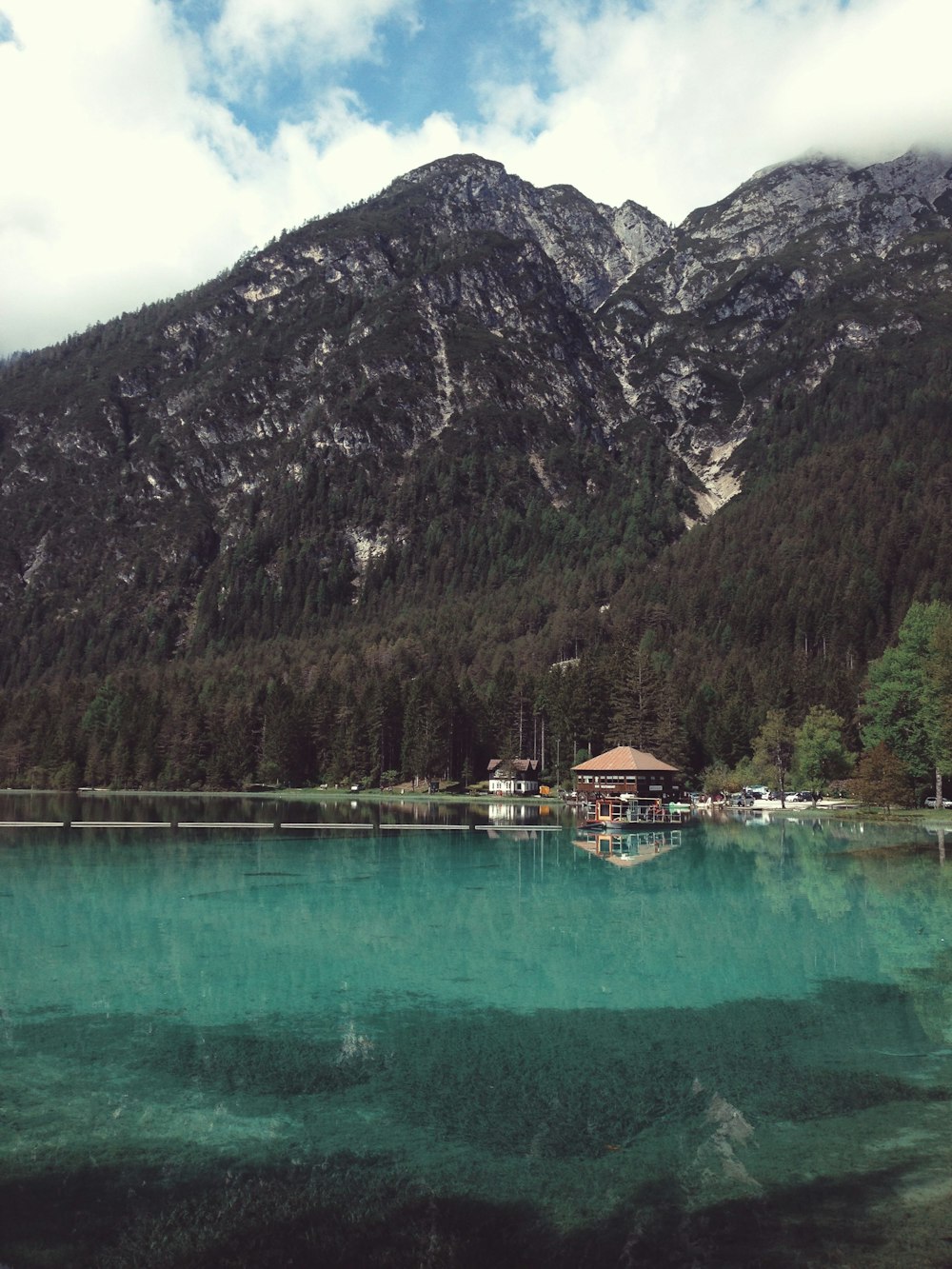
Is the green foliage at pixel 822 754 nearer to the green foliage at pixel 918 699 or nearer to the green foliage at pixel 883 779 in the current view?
the green foliage at pixel 918 699

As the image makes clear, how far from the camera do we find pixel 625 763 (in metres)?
98.1

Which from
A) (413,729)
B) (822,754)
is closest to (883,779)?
(822,754)

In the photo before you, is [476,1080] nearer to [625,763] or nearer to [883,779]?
[883,779]

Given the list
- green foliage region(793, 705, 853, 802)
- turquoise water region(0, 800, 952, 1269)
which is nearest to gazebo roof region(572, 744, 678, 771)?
green foliage region(793, 705, 853, 802)

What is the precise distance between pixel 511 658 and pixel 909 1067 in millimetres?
153974

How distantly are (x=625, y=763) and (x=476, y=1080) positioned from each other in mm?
82732

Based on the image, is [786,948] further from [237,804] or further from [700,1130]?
[237,804]

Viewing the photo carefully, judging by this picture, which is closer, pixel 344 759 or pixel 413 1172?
pixel 413 1172

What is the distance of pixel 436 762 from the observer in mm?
131125

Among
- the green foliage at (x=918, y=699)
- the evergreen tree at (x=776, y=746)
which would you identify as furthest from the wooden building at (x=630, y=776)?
the green foliage at (x=918, y=699)

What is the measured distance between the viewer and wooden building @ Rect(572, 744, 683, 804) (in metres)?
98.3

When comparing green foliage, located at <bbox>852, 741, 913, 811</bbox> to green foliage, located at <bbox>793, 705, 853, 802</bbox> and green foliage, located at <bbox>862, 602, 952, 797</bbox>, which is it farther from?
green foliage, located at <bbox>793, 705, 853, 802</bbox>

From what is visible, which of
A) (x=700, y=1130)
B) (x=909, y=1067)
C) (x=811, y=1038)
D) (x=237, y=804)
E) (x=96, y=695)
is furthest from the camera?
(x=96, y=695)

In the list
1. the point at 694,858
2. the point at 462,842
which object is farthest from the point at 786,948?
the point at 462,842
